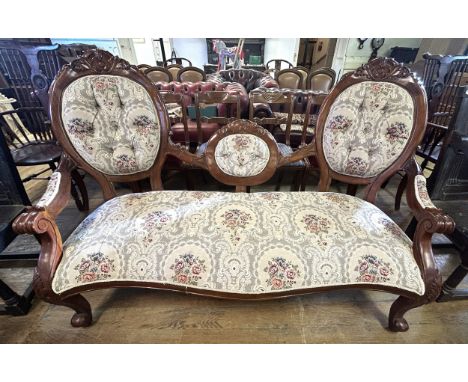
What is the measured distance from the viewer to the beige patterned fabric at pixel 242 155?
3.66 feet

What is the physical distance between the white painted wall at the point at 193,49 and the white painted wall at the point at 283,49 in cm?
226

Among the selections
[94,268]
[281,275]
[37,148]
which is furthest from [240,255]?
[37,148]

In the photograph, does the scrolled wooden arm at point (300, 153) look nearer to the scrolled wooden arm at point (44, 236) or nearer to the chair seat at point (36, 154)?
the scrolled wooden arm at point (44, 236)

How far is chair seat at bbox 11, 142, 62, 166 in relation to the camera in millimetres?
1560

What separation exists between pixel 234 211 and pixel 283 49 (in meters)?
8.14

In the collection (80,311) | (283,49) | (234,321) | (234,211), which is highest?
(283,49)

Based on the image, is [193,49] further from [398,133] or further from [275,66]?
[398,133]

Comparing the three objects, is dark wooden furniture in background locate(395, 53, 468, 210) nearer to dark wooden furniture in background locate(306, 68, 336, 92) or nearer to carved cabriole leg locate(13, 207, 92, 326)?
dark wooden furniture in background locate(306, 68, 336, 92)

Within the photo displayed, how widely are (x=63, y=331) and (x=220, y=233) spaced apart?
2.93ft

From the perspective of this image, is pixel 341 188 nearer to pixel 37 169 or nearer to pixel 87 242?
pixel 87 242

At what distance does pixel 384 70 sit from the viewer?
0.99m
